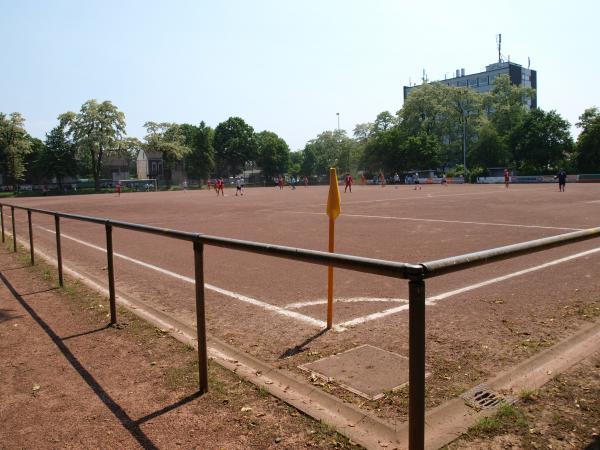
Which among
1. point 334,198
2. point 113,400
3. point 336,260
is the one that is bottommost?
point 113,400

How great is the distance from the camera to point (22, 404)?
364cm

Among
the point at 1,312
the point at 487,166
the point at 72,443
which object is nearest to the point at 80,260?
the point at 1,312

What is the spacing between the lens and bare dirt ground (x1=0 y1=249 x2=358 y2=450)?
3057 mm

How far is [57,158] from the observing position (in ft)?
293

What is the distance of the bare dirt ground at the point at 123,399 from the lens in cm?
306

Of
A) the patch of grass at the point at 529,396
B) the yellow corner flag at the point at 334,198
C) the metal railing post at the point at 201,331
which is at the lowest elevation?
the patch of grass at the point at 529,396

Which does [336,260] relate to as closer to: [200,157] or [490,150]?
[490,150]

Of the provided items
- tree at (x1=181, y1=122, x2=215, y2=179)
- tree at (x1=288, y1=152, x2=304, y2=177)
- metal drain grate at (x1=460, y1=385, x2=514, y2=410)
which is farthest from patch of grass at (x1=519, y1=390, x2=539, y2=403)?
tree at (x1=288, y1=152, x2=304, y2=177)

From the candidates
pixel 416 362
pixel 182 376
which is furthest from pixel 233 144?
pixel 416 362

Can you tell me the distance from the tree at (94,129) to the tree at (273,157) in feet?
129

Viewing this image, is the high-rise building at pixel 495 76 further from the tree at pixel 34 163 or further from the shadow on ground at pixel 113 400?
the shadow on ground at pixel 113 400

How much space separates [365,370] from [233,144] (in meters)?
112

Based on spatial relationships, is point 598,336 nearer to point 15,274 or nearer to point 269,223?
point 15,274

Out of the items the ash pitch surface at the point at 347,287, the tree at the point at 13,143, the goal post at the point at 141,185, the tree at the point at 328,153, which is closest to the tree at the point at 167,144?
the goal post at the point at 141,185
